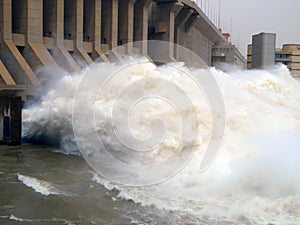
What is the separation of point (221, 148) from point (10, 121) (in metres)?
8.07

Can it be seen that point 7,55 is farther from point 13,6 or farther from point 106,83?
point 106,83

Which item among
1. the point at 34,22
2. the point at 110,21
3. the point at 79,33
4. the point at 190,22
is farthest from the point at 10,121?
the point at 190,22

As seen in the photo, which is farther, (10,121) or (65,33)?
(65,33)

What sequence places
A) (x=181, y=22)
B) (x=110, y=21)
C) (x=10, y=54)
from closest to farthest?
(x=10, y=54) < (x=110, y=21) < (x=181, y=22)

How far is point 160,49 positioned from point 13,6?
48.5ft

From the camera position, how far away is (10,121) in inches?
609

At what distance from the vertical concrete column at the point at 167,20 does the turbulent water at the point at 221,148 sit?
49.4ft

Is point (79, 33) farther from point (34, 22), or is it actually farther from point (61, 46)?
point (34, 22)

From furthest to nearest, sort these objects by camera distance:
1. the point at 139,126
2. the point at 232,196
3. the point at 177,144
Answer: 1. the point at 139,126
2. the point at 177,144
3. the point at 232,196

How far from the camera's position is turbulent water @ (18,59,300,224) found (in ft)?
27.1

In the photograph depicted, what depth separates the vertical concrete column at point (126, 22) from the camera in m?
30.9

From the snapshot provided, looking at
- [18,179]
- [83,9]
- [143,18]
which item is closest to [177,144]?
[18,179]

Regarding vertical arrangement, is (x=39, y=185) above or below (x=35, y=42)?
below

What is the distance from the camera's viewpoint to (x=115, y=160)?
12867 mm
